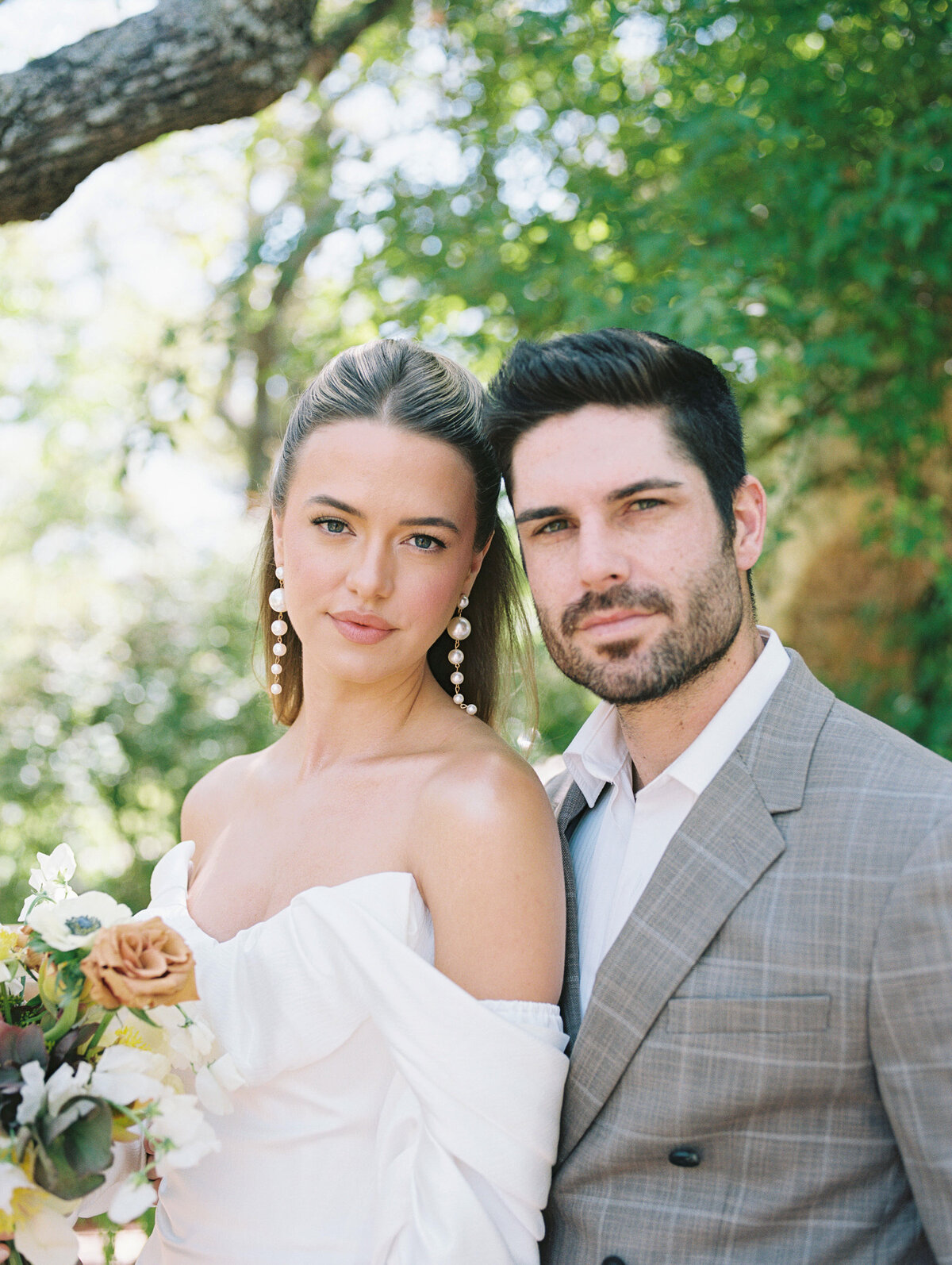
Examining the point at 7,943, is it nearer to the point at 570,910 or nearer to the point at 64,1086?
the point at 64,1086

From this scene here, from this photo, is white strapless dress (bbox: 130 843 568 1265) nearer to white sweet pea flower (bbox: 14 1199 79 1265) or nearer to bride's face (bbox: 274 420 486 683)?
white sweet pea flower (bbox: 14 1199 79 1265)

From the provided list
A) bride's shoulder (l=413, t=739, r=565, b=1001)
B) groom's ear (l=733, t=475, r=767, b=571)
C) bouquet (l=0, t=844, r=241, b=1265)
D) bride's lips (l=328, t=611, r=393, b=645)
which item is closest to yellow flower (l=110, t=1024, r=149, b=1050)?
bouquet (l=0, t=844, r=241, b=1265)

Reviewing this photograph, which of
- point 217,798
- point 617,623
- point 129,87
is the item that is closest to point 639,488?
point 617,623

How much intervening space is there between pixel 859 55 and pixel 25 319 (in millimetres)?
9134

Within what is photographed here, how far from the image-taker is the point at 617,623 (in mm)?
1908

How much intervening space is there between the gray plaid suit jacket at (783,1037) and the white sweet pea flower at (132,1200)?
684mm

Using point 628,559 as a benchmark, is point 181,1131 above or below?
below

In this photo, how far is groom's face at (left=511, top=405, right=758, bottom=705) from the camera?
6.23 feet

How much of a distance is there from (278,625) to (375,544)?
2.09 ft

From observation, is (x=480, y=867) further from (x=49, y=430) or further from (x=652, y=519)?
(x=49, y=430)

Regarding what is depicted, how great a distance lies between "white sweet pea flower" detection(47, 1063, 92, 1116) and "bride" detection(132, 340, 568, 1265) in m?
0.43

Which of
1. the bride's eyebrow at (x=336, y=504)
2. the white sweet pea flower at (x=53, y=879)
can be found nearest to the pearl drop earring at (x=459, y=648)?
the bride's eyebrow at (x=336, y=504)

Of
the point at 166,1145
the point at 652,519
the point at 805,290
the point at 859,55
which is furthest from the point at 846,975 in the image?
the point at 859,55

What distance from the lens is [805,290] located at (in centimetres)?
416
